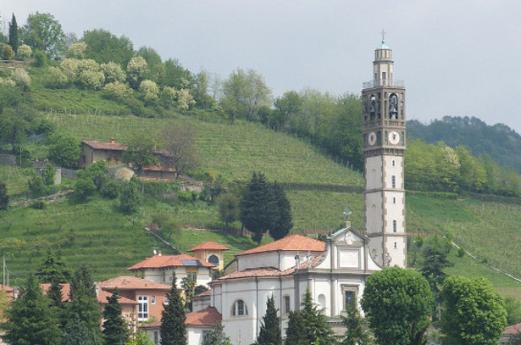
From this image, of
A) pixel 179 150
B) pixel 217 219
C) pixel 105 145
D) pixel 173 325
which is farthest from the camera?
pixel 179 150

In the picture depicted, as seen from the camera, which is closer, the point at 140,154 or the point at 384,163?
the point at 384,163

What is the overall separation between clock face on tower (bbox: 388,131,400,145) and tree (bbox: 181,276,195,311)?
16.2 meters

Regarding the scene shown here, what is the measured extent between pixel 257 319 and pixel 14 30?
95971 mm

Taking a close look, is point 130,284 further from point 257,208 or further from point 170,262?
point 257,208

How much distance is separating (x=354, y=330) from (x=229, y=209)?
46.0 m

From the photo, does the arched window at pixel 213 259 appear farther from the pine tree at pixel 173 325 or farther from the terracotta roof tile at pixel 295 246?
the pine tree at pixel 173 325

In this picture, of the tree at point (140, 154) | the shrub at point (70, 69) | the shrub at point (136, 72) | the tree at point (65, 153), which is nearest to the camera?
the tree at point (140, 154)

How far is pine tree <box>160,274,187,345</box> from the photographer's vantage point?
100625 millimetres

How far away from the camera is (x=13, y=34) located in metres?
196

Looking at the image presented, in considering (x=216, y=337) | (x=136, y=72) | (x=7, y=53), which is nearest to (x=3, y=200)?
(x=216, y=337)

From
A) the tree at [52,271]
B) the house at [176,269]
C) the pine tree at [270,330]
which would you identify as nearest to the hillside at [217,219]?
the house at [176,269]

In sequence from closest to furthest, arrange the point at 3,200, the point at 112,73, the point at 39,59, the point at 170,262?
the point at 170,262, the point at 3,200, the point at 112,73, the point at 39,59

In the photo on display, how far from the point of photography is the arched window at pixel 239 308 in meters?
108

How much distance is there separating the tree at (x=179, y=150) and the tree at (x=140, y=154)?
2534 mm
